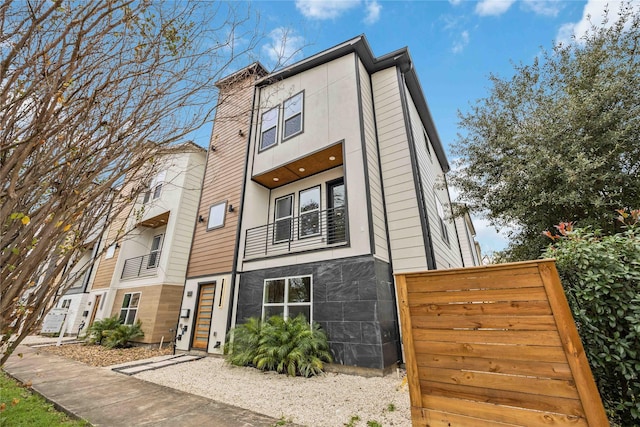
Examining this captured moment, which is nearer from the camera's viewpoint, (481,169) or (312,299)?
(312,299)

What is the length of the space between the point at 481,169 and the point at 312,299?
6.22 metres

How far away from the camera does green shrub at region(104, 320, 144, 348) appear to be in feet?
32.3

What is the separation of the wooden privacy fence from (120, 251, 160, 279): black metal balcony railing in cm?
1241

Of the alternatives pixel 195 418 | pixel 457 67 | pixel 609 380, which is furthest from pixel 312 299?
pixel 457 67

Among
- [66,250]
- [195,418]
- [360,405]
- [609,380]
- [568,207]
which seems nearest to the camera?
[66,250]

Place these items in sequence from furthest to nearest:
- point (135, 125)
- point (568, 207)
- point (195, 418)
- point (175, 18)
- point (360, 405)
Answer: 1. point (568, 207)
2. point (360, 405)
3. point (195, 418)
4. point (175, 18)
5. point (135, 125)

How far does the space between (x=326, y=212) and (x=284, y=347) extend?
12.5 ft

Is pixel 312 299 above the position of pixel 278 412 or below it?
above

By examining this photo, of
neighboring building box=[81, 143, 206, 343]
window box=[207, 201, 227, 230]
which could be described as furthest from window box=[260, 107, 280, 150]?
window box=[207, 201, 227, 230]

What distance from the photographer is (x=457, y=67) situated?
8.37m

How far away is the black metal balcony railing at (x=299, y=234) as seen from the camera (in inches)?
290

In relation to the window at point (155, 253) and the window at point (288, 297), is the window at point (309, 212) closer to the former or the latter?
the window at point (288, 297)

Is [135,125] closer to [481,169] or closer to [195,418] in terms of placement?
[195,418]

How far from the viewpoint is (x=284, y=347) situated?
5.72m
